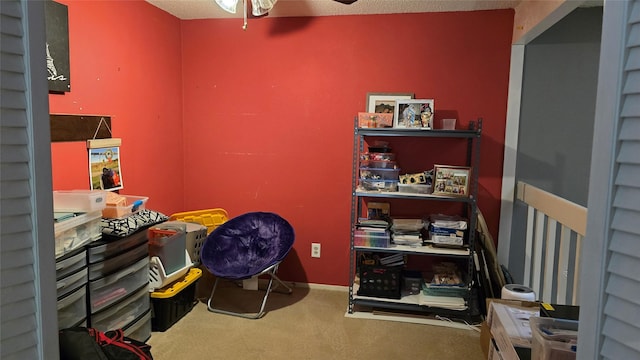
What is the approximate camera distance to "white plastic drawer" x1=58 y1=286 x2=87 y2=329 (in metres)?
2.05

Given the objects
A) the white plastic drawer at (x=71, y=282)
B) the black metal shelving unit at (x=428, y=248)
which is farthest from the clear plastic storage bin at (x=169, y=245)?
the black metal shelving unit at (x=428, y=248)

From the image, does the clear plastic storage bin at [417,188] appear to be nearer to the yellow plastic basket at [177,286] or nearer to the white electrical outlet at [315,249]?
the white electrical outlet at [315,249]

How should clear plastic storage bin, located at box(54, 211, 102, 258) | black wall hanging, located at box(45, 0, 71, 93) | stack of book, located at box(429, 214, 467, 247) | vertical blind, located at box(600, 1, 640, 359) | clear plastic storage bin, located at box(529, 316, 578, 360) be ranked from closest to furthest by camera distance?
vertical blind, located at box(600, 1, 640, 359)
clear plastic storage bin, located at box(529, 316, 578, 360)
clear plastic storage bin, located at box(54, 211, 102, 258)
black wall hanging, located at box(45, 0, 71, 93)
stack of book, located at box(429, 214, 467, 247)

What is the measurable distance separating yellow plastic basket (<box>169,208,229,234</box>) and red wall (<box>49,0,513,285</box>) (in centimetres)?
10

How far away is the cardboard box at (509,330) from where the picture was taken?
165cm

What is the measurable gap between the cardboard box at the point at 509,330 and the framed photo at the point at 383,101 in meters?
1.75

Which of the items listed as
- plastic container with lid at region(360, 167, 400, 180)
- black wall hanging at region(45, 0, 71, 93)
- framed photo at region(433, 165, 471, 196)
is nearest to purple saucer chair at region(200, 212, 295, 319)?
plastic container with lid at region(360, 167, 400, 180)

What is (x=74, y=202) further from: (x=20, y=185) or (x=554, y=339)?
(x=554, y=339)

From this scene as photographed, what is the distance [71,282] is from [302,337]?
1.43 m

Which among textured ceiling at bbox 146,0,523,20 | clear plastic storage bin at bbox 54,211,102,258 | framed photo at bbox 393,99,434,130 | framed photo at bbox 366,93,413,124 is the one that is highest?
textured ceiling at bbox 146,0,523,20

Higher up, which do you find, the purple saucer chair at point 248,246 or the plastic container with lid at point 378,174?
the plastic container with lid at point 378,174

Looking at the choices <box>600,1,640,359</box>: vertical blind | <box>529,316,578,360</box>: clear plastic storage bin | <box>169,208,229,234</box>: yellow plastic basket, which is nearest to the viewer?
<box>600,1,640,359</box>: vertical blind

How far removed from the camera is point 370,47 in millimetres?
3424

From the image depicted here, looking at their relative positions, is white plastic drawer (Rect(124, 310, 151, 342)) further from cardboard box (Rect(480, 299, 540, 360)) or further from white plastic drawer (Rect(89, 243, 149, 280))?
cardboard box (Rect(480, 299, 540, 360))
